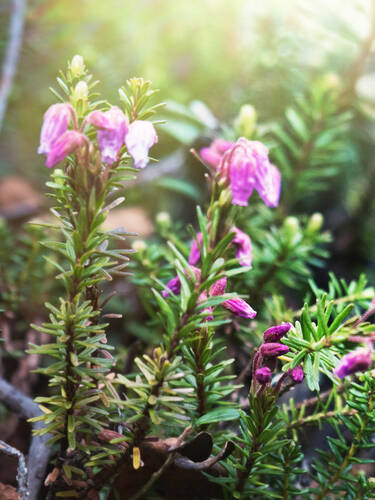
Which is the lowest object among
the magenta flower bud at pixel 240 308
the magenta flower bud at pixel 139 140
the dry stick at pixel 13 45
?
the magenta flower bud at pixel 240 308

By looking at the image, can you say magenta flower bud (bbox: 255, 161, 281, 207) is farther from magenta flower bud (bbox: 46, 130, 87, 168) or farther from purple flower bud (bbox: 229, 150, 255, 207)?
magenta flower bud (bbox: 46, 130, 87, 168)

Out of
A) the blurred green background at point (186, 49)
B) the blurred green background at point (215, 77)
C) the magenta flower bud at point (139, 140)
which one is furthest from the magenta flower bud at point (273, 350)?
the blurred green background at point (186, 49)

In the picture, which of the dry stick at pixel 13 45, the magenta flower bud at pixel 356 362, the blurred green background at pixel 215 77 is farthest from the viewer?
the blurred green background at pixel 215 77

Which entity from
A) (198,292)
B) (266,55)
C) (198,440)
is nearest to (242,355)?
(198,440)

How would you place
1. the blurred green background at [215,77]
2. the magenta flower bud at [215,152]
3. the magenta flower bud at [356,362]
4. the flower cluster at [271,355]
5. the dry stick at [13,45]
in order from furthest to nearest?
1. the blurred green background at [215,77]
2. the dry stick at [13,45]
3. the magenta flower bud at [215,152]
4. the flower cluster at [271,355]
5. the magenta flower bud at [356,362]

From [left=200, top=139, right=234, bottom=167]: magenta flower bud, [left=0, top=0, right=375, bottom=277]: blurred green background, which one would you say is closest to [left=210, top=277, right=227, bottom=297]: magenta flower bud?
[left=200, top=139, right=234, bottom=167]: magenta flower bud

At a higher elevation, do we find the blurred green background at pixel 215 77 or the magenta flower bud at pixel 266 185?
the blurred green background at pixel 215 77

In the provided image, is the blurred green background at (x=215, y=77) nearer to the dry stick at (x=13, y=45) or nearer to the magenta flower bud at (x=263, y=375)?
the dry stick at (x=13, y=45)
